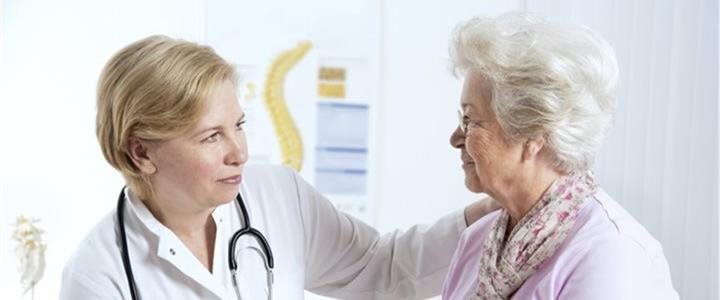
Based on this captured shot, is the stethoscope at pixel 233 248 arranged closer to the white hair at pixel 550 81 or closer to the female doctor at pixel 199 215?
the female doctor at pixel 199 215

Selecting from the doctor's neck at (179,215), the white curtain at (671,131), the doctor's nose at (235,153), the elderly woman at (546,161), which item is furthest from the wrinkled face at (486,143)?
the white curtain at (671,131)

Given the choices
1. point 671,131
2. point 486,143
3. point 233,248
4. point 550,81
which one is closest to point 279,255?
point 233,248

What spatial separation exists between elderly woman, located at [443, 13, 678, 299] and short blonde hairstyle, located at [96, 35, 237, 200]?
42 centimetres

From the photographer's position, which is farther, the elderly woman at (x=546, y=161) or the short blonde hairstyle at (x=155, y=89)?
the short blonde hairstyle at (x=155, y=89)

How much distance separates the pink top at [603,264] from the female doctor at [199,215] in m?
0.38

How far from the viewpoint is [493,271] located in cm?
140

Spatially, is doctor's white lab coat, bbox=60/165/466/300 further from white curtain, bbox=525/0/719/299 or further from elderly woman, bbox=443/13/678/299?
white curtain, bbox=525/0/719/299

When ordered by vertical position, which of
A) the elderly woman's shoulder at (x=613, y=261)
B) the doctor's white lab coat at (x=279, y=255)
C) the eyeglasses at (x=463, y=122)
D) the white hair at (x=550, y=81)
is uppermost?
the white hair at (x=550, y=81)

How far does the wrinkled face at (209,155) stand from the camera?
149 centimetres

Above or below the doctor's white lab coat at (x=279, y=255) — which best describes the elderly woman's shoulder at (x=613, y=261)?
above

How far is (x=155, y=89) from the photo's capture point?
144 centimetres

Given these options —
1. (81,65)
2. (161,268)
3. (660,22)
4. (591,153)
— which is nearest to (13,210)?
(81,65)

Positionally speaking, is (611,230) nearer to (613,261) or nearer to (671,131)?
(613,261)

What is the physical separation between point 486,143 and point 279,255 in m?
0.50
